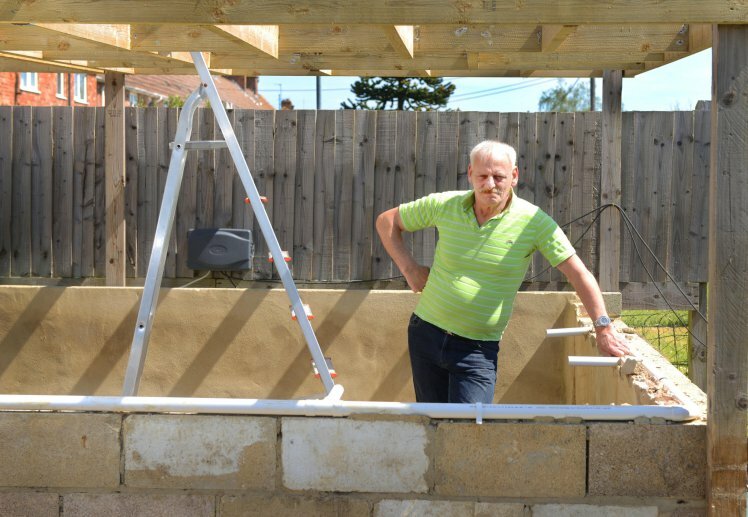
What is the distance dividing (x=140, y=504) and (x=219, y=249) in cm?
437

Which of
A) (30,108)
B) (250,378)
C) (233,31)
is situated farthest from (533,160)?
(30,108)

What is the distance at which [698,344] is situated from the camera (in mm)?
8008

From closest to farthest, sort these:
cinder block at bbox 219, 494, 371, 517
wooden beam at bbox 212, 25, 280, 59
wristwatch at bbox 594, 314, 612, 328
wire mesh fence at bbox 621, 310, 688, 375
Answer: cinder block at bbox 219, 494, 371, 517
wristwatch at bbox 594, 314, 612, 328
wooden beam at bbox 212, 25, 280, 59
wire mesh fence at bbox 621, 310, 688, 375

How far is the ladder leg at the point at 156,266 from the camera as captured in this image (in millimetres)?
4758

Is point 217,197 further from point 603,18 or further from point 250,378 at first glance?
point 603,18

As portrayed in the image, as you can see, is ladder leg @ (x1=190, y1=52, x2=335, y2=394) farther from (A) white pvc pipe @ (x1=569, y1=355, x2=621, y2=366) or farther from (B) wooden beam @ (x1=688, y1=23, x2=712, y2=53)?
(B) wooden beam @ (x1=688, y1=23, x2=712, y2=53)

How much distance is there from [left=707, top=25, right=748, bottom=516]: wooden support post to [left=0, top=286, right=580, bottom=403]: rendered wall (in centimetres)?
284

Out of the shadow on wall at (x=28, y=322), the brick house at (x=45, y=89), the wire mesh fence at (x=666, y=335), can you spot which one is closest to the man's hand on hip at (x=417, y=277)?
the shadow on wall at (x=28, y=322)

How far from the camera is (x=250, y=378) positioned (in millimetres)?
6363

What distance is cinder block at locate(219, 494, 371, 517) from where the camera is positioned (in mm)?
3592

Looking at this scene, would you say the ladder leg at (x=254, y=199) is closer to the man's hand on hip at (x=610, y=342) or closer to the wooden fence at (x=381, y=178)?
the man's hand on hip at (x=610, y=342)

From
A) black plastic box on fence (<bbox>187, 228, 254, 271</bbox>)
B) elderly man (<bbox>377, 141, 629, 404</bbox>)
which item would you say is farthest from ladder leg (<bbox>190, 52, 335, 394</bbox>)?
black plastic box on fence (<bbox>187, 228, 254, 271</bbox>)

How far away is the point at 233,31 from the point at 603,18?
2.07 meters

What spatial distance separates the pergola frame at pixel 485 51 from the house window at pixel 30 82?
683 inches
